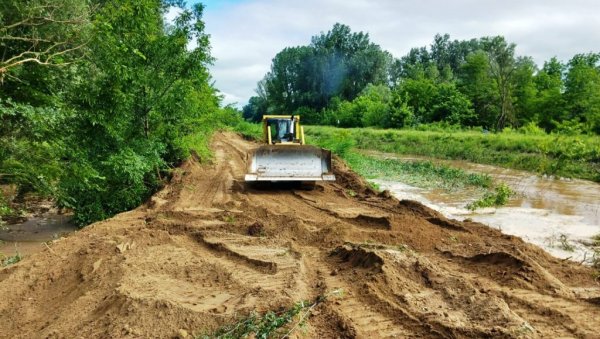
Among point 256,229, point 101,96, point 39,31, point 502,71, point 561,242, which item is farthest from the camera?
point 502,71

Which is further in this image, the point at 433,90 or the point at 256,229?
the point at 433,90

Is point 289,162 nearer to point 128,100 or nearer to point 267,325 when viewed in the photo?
point 128,100

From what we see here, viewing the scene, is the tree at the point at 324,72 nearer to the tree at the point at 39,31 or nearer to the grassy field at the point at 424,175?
the grassy field at the point at 424,175

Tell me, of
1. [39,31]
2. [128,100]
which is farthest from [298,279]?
[39,31]

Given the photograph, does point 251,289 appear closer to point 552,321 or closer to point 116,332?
point 116,332

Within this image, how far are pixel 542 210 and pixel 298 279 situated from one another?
9748 mm

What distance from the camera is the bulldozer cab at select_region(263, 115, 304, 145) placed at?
15680mm

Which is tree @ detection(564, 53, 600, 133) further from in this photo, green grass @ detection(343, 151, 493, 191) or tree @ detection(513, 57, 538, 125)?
green grass @ detection(343, 151, 493, 191)

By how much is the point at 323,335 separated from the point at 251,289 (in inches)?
61.1

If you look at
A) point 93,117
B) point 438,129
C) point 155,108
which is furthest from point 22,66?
point 438,129

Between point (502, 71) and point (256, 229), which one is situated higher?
point (502, 71)

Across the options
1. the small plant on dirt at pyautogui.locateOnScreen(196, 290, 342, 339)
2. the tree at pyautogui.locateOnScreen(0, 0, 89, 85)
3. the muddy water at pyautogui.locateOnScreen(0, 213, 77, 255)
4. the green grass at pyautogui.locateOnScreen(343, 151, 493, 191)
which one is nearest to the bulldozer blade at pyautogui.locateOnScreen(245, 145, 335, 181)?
the muddy water at pyautogui.locateOnScreen(0, 213, 77, 255)

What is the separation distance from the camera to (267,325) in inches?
185

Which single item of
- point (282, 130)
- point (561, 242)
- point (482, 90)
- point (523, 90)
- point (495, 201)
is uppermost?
point (482, 90)
